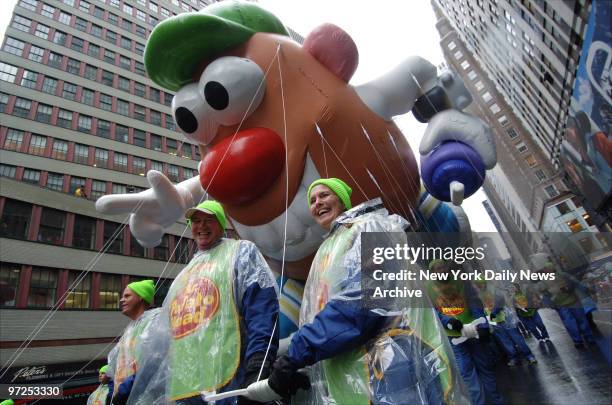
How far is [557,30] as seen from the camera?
62.0 feet

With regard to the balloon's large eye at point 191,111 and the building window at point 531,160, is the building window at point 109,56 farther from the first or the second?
the building window at point 531,160

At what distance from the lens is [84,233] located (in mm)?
18922

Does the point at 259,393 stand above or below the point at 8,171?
below

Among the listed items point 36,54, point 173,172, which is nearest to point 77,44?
point 36,54

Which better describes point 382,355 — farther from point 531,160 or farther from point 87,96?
point 531,160

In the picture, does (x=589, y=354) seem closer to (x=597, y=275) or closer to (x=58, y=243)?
(x=597, y=275)

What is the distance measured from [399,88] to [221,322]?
2988 millimetres

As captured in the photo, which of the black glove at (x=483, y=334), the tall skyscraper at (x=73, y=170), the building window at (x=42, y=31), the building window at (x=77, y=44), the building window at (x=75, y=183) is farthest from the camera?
the building window at (x=77, y=44)

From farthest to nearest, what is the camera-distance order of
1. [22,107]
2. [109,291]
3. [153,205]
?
[22,107], [109,291], [153,205]

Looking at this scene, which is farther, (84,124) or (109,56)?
(109,56)

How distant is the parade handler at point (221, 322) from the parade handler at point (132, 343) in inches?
17.1

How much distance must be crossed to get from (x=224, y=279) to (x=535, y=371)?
15.6 feet

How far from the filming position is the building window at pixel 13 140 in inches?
813

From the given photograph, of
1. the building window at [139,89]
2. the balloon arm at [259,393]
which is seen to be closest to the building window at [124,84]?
the building window at [139,89]
